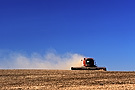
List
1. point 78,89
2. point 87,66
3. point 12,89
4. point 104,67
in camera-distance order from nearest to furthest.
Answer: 1. point 78,89
2. point 12,89
3. point 104,67
4. point 87,66

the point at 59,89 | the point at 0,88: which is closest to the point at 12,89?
the point at 0,88

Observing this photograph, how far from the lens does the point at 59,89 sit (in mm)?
19641

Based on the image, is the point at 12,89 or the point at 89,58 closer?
the point at 12,89

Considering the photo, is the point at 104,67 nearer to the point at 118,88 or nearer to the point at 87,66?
the point at 87,66

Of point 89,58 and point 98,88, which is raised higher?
point 89,58

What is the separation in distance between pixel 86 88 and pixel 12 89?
19.8 ft

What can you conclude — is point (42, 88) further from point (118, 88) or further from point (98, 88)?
point (118, 88)

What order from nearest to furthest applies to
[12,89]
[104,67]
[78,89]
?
1. [78,89]
2. [12,89]
3. [104,67]

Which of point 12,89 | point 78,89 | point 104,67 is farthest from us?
point 104,67

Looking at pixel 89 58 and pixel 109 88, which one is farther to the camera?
pixel 89 58

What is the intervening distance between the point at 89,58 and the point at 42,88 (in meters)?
27.5

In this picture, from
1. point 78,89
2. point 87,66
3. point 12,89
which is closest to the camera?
point 78,89

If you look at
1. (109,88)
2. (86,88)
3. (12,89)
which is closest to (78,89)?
(86,88)

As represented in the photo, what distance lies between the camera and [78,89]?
63.8ft
